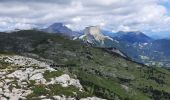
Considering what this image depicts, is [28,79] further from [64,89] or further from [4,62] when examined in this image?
[4,62]

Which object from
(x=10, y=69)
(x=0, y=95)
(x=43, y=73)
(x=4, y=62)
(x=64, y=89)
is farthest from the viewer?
(x=4, y=62)

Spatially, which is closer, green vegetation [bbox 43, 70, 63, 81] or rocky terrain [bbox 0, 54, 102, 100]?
rocky terrain [bbox 0, 54, 102, 100]

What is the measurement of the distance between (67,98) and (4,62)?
6481 cm

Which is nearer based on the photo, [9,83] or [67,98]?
[67,98]

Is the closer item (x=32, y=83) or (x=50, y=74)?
(x=32, y=83)

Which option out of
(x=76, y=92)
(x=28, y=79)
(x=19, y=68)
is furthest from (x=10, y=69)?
(x=76, y=92)

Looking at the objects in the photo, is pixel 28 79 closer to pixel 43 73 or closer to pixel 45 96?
pixel 43 73

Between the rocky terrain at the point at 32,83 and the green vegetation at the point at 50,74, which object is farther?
the green vegetation at the point at 50,74

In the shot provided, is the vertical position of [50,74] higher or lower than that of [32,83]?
higher

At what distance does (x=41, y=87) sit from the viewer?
435 feet

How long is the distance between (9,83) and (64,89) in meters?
20.4

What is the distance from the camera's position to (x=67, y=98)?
5005 inches

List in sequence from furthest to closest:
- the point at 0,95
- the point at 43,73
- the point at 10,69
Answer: the point at 10,69, the point at 43,73, the point at 0,95

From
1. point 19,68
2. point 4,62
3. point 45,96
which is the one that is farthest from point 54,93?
point 4,62
